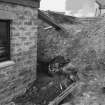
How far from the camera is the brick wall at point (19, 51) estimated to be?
4.77 m

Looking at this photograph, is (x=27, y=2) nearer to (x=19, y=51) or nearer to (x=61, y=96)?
(x=19, y=51)

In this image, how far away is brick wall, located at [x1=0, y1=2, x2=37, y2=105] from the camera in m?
4.77

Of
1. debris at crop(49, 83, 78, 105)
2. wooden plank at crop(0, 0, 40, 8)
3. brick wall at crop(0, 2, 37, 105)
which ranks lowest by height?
debris at crop(49, 83, 78, 105)

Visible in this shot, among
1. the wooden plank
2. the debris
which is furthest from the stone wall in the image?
the wooden plank

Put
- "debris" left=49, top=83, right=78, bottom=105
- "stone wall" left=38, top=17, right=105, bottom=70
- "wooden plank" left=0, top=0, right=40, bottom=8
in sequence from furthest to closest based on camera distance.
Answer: "stone wall" left=38, top=17, right=105, bottom=70, "debris" left=49, top=83, right=78, bottom=105, "wooden plank" left=0, top=0, right=40, bottom=8

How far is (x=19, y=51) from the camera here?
533 centimetres

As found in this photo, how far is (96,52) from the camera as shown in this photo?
10453 millimetres

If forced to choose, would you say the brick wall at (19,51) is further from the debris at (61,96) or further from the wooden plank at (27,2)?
the debris at (61,96)

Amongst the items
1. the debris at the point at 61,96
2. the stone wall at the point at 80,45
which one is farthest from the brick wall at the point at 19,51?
the stone wall at the point at 80,45

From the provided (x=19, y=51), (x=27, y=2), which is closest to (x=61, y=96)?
(x=19, y=51)

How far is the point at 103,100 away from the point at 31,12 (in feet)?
15.4

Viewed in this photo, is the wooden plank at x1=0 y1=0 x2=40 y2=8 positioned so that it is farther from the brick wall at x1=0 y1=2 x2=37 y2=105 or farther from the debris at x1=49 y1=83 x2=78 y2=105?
the debris at x1=49 y1=83 x2=78 y2=105

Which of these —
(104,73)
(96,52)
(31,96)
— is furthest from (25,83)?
(96,52)

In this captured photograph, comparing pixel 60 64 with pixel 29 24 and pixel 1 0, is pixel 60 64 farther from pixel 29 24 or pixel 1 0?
pixel 1 0
